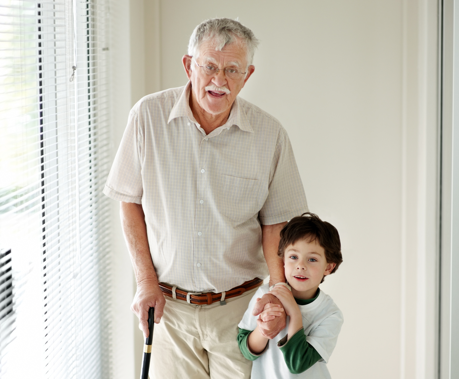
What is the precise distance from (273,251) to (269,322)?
403 mm

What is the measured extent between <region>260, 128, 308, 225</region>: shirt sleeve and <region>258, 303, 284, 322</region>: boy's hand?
0.45 m

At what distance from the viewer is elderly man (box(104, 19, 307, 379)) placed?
5.79 feet

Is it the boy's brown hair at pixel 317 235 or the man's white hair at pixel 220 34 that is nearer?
the boy's brown hair at pixel 317 235

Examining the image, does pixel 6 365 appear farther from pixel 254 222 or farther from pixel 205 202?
pixel 254 222

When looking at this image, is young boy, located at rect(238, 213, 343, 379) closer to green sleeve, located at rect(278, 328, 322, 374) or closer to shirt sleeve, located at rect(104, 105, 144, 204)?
green sleeve, located at rect(278, 328, 322, 374)

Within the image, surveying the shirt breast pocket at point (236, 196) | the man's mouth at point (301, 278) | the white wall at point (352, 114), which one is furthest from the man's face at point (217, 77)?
the white wall at point (352, 114)

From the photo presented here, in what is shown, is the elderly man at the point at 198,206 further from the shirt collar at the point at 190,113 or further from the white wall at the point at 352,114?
the white wall at the point at 352,114

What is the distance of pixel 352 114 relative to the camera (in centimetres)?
265

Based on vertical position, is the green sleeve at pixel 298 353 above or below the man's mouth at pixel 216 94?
below

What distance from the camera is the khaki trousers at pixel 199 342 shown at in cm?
181

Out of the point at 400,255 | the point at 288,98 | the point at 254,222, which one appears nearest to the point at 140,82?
the point at 288,98

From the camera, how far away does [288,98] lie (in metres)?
2.69

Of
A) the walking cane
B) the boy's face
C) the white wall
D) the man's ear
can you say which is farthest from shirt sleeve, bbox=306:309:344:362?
the white wall

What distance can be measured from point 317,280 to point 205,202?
500mm
